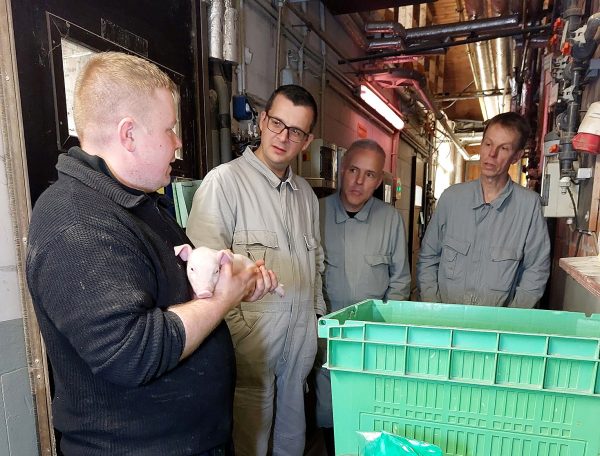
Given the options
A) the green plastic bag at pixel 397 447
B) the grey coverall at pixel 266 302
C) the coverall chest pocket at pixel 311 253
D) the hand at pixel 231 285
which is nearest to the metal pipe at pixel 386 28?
the grey coverall at pixel 266 302

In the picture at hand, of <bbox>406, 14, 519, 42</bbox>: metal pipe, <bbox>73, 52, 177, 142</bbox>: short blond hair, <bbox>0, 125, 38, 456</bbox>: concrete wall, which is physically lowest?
<bbox>0, 125, 38, 456</bbox>: concrete wall

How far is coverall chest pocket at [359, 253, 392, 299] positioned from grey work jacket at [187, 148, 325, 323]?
0.44 m

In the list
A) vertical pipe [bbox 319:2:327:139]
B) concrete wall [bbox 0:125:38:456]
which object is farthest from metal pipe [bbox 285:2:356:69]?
concrete wall [bbox 0:125:38:456]

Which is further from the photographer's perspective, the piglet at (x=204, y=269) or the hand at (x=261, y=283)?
the hand at (x=261, y=283)

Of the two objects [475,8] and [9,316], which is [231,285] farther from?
[475,8]

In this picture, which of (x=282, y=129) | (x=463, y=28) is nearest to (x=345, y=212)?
(x=282, y=129)

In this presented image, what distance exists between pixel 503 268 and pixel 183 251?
159 cm

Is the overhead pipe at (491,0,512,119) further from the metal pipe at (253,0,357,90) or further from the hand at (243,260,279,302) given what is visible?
the hand at (243,260,279,302)

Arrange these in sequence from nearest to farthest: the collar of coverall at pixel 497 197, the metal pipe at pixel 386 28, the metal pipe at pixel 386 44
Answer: the collar of coverall at pixel 497 197, the metal pipe at pixel 386 28, the metal pipe at pixel 386 44

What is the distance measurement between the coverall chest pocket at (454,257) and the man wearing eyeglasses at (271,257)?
776 millimetres

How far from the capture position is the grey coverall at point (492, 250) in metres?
1.78

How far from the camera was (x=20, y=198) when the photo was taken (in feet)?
3.72

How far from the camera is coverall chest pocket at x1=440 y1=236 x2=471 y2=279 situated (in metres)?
1.88

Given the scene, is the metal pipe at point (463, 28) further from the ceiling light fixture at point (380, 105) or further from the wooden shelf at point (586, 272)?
the wooden shelf at point (586, 272)
